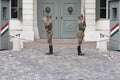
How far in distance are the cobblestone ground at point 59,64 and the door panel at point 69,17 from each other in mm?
4449

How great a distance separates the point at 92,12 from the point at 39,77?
38.7ft

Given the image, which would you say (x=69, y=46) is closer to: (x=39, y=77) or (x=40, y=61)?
(x=40, y=61)

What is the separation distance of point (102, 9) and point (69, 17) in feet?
6.39

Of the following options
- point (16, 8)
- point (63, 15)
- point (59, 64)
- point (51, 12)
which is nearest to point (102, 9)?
point (63, 15)

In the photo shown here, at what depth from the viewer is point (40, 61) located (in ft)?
55.5

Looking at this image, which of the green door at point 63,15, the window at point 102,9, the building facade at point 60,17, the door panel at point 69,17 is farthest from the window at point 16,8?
the window at point 102,9

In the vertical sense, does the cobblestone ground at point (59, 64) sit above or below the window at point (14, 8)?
below

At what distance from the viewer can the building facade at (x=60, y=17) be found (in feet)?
81.9

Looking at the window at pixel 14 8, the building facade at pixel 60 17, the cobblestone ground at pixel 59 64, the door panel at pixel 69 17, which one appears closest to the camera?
the cobblestone ground at pixel 59 64

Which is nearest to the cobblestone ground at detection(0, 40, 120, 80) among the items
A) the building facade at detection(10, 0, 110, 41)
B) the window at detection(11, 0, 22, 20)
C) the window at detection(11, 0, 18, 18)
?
the building facade at detection(10, 0, 110, 41)

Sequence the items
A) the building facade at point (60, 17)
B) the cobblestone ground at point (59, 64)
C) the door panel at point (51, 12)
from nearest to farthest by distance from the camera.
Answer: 1. the cobblestone ground at point (59, 64)
2. the building facade at point (60, 17)
3. the door panel at point (51, 12)

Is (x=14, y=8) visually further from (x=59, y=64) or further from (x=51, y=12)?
(x=59, y=64)

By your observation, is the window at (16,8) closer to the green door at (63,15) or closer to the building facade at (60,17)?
the building facade at (60,17)


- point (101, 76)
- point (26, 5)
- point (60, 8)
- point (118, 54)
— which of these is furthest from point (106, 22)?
point (101, 76)
